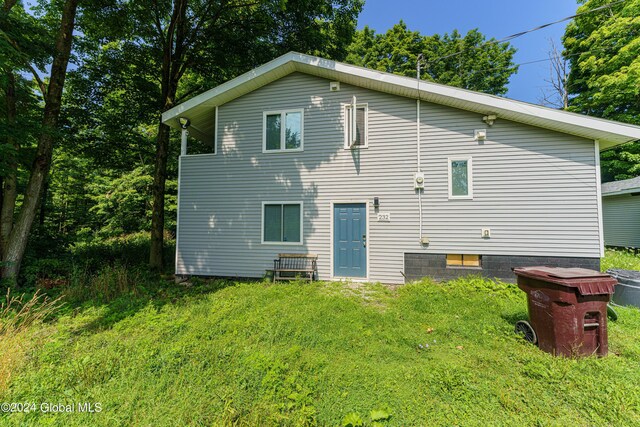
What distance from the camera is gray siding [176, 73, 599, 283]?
6035 millimetres

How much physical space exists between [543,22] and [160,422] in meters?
9.59

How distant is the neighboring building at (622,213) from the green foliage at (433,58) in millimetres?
13593

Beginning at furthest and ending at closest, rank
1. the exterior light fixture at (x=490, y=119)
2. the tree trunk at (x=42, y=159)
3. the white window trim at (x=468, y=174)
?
the white window trim at (x=468, y=174), the exterior light fixture at (x=490, y=119), the tree trunk at (x=42, y=159)

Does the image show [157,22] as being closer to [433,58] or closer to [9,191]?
[9,191]

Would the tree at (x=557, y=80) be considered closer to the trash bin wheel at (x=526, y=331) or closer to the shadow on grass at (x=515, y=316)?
the shadow on grass at (x=515, y=316)

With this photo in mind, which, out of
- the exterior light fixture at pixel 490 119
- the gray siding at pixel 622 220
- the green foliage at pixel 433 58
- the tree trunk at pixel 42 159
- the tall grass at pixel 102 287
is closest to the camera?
the tall grass at pixel 102 287

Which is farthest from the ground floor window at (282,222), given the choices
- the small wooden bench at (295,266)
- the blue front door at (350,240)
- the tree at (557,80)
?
the tree at (557,80)

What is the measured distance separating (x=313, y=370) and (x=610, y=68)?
73.6ft

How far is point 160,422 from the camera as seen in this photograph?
2.18m

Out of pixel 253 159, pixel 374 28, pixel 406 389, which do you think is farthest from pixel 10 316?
pixel 374 28

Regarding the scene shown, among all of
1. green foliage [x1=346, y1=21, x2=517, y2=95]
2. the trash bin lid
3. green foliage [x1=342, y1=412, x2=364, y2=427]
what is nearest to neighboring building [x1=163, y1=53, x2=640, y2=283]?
the trash bin lid

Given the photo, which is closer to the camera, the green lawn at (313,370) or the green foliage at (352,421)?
the green foliage at (352,421)

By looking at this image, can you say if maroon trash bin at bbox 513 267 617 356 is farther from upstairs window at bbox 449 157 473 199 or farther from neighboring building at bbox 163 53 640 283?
upstairs window at bbox 449 157 473 199

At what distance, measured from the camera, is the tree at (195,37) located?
8.33 m
